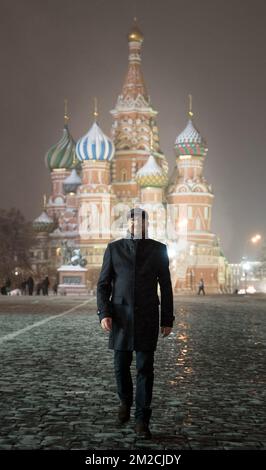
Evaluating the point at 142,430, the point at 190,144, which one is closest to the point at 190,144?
the point at 190,144

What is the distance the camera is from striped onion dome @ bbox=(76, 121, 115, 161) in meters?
74.8

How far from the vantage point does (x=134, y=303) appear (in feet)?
21.5

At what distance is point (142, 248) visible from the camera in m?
6.70

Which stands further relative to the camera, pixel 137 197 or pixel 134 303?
pixel 137 197

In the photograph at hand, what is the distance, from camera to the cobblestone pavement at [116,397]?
19.7ft

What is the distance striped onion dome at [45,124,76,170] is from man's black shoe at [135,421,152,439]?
82566 millimetres

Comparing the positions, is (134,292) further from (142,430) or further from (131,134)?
(131,134)

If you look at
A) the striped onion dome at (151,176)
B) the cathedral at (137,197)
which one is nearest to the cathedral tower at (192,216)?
the cathedral at (137,197)

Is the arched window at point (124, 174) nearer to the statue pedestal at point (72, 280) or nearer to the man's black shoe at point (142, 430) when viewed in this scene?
the statue pedestal at point (72, 280)

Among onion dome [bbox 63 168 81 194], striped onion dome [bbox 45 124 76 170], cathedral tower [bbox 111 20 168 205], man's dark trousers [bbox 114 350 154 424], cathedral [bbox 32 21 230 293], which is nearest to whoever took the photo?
man's dark trousers [bbox 114 350 154 424]

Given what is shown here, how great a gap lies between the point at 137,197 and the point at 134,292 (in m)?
72.0

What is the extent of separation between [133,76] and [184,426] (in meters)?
77.8

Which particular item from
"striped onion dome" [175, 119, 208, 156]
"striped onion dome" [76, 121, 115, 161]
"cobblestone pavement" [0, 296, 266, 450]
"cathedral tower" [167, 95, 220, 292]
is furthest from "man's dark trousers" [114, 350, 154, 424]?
"striped onion dome" [175, 119, 208, 156]

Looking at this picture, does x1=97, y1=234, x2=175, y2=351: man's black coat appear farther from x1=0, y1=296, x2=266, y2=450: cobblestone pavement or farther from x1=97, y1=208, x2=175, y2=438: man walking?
x1=0, y1=296, x2=266, y2=450: cobblestone pavement
